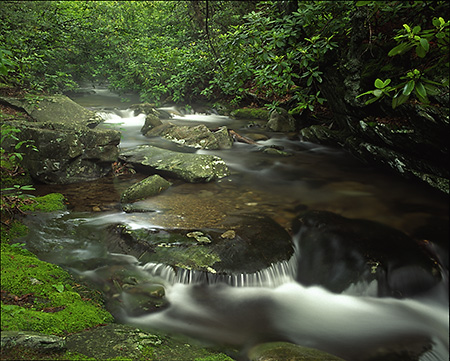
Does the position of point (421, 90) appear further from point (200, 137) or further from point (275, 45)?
point (200, 137)

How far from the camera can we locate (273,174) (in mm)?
7250

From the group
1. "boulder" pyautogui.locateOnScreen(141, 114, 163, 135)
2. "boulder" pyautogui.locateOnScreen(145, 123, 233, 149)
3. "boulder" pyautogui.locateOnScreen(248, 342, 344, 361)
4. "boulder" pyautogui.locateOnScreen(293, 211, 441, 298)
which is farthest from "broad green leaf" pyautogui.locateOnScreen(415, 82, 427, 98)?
"boulder" pyautogui.locateOnScreen(141, 114, 163, 135)

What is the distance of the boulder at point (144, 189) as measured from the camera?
18.3 ft

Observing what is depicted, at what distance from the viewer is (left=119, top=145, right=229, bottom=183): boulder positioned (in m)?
6.53

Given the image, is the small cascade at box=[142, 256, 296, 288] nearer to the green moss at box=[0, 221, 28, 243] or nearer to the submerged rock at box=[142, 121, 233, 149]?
the green moss at box=[0, 221, 28, 243]

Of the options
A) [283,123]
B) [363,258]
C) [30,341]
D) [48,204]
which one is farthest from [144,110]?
[30,341]

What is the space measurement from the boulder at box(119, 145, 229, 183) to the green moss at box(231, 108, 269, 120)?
5487mm

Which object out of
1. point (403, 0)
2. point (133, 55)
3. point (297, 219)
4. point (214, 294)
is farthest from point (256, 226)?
point (133, 55)

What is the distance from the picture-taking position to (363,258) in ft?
13.6

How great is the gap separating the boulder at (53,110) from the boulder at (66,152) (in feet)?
2.49

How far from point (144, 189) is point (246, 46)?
3.45 meters

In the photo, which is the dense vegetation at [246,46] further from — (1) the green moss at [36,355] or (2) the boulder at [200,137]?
(1) the green moss at [36,355]

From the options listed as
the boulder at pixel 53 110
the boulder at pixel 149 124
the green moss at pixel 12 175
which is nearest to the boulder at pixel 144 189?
the green moss at pixel 12 175

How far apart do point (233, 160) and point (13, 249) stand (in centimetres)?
571
